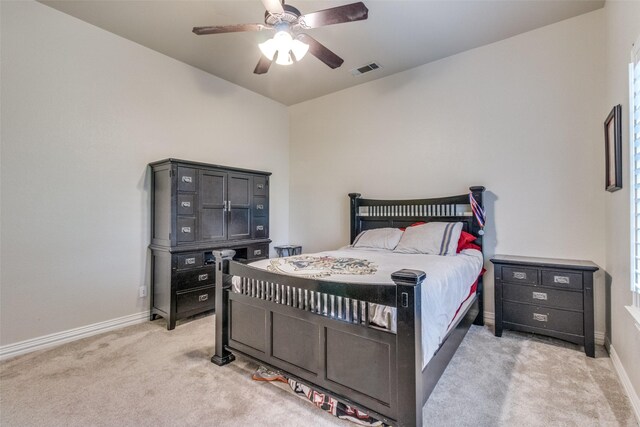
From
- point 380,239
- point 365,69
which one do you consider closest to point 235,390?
point 380,239

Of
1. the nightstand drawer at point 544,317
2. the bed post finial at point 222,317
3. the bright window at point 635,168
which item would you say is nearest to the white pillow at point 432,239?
the nightstand drawer at point 544,317

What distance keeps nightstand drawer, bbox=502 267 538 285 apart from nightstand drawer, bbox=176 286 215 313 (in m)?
3.07

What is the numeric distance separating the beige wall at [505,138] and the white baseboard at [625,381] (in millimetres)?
455

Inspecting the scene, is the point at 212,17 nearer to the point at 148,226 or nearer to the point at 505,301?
the point at 148,226

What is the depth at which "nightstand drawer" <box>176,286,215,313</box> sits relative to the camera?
10.3ft

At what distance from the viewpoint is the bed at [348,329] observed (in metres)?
1.43

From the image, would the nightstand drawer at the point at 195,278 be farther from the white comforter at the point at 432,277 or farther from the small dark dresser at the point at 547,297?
the small dark dresser at the point at 547,297

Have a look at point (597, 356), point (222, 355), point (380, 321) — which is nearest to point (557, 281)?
point (597, 356)

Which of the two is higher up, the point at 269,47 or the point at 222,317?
the point at 269,47

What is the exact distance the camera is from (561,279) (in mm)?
2568

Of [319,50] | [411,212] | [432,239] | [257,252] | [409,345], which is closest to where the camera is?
[409,345]

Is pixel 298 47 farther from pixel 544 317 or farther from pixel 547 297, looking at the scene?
pixel 544 317

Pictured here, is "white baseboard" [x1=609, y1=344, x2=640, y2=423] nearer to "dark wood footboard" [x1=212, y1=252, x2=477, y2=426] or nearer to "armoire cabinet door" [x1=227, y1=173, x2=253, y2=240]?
"dark wood footboard" [x1=212, y1=252, x2=477, y2=426]

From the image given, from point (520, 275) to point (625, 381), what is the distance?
0.97 metres
